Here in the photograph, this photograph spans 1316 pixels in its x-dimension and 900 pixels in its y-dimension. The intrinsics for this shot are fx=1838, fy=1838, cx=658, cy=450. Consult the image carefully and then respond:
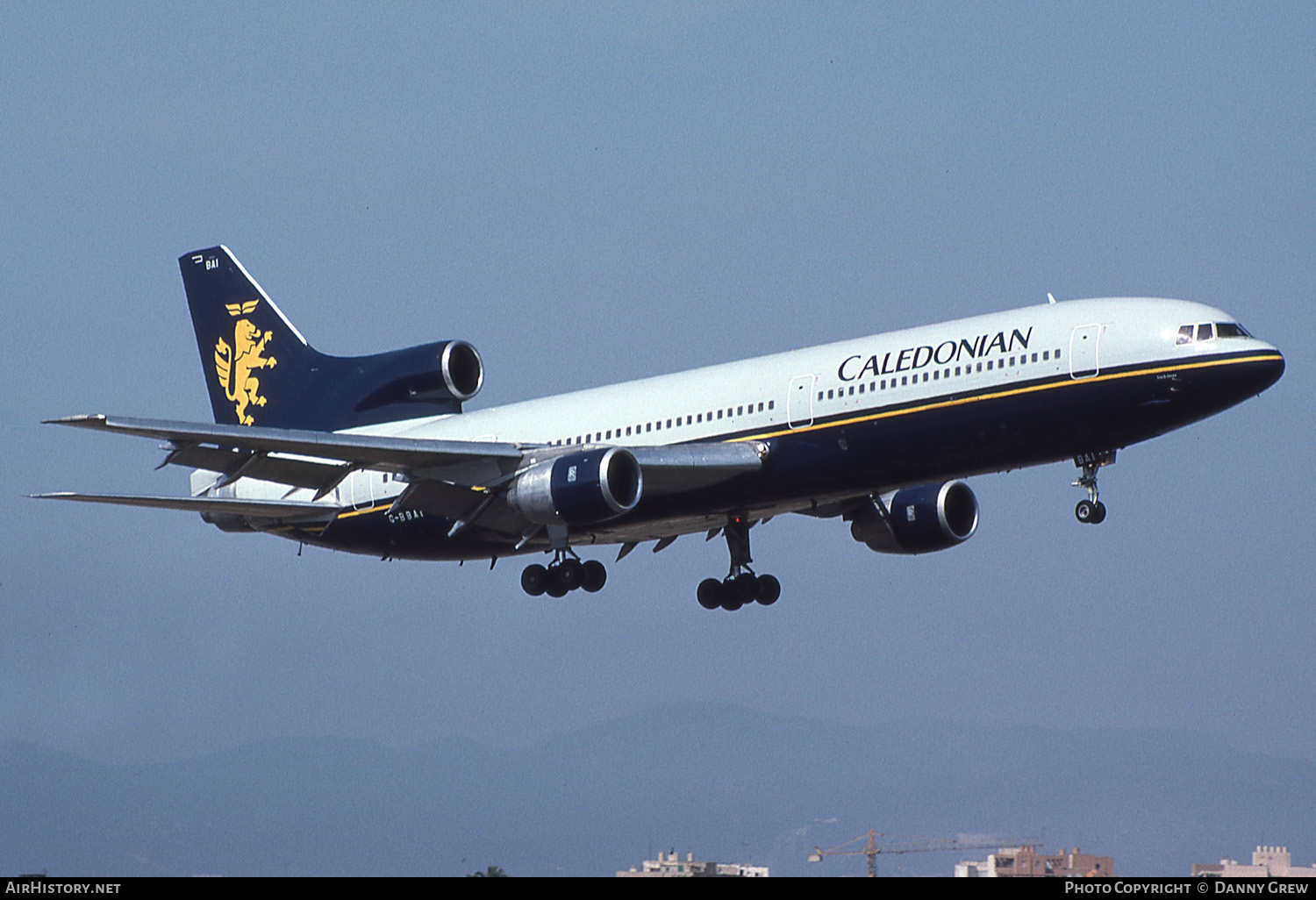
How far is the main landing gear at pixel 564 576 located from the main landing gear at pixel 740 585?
3650 mm

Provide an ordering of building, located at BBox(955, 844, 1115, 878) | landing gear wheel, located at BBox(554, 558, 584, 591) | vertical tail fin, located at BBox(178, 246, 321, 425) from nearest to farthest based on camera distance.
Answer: landing gear wheel, located at BBox(554, 558, 584, 591) → vertical tail fin, located at BBox(178, 246, 321, 425) → building, located at BBox(955, 844, 1115, 878)

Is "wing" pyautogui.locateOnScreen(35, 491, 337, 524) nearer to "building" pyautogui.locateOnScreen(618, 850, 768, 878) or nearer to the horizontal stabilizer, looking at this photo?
the horizontal stabilizer

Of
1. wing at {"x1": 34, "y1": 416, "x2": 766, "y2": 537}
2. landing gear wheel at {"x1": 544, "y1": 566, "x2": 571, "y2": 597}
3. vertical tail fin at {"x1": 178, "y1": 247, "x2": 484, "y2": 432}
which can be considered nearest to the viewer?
wing at {"x1": 34, "y1": 416, "x2": 766, "y2": 537}

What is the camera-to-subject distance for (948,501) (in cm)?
4294

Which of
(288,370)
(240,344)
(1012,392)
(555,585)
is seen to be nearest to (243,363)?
(240,344)

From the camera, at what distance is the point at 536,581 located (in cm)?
4234

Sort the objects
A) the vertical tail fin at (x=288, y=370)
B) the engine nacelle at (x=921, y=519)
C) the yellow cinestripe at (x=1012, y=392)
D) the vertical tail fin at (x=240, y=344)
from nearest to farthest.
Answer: the yellow cinestripe at (x=1012, y=392)
the engine nacelle at (x=921, y=519)
the vertical tail fin at (x=288, y=370)
the vertical tail fin at (x=240, y=344)

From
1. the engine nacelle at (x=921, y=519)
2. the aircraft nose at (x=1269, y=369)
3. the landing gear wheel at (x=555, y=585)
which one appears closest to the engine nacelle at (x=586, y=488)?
the landing gear wheel at (x=555, y=585)

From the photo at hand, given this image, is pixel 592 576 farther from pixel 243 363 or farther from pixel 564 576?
pixel 243 363

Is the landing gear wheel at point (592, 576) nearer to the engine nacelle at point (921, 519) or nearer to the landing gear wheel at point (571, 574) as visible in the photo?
the landing gear wheel at point (571, 574)

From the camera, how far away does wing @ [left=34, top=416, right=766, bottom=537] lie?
37.4m

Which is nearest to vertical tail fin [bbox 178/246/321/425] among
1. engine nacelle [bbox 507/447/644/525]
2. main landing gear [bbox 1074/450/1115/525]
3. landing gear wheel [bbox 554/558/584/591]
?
landing gear wheel [bbox 554/558/584/591]

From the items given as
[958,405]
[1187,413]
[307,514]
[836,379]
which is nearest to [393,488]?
[307,514]

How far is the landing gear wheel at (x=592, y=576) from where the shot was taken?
4206cm
